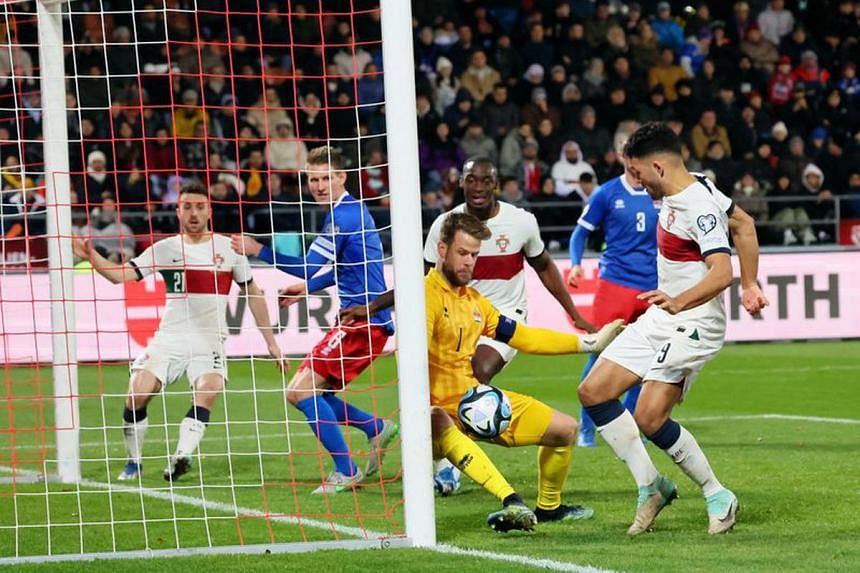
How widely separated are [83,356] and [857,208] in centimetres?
1162

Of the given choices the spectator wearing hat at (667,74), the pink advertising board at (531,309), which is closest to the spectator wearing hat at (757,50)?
the spectator wearing hat at (667,74)

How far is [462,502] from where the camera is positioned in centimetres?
837

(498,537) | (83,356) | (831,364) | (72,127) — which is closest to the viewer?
(498,537)

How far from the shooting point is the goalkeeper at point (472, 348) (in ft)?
23.9

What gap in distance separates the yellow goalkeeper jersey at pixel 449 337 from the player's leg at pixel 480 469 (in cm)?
25

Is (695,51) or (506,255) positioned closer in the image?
(506,255)

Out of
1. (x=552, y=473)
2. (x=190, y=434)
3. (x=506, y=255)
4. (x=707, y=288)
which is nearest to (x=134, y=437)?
(x=190, y=434)

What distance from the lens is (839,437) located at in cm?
1073

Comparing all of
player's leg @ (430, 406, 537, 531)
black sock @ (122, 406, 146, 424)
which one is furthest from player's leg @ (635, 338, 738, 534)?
black sock @ (122, 406, 146, 424)

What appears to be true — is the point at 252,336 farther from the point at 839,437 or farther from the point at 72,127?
the point at 839,437

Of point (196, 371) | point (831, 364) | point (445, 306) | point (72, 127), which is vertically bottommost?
point (831, 364)

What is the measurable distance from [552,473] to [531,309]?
10949 mm

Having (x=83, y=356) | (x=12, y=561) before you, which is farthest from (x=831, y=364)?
(x=12, y=561)

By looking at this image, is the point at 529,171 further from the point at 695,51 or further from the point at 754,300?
the point at 754,300
